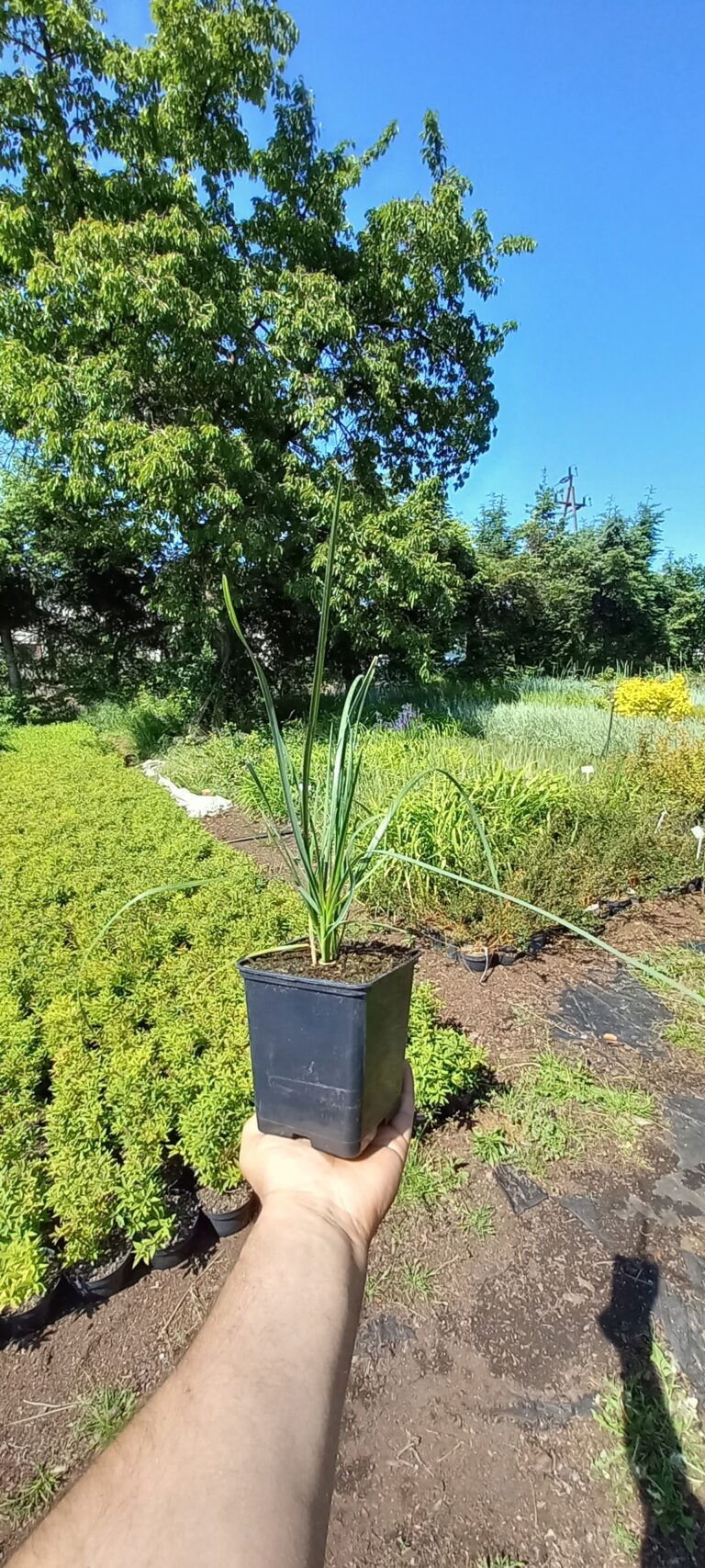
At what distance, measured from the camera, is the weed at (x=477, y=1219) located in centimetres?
171

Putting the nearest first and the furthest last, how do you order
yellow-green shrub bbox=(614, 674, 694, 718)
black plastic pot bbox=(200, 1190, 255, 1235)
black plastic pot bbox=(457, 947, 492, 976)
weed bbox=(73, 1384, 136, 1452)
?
weed bbox=(73, 1384, 136, 1452), black plastic pot bbox=(200, 1190, 255, 1235), black plastic pot bbox=(457, 947, 492, 976), yellow-green shrub bbox=(614, 674, 694, 718)

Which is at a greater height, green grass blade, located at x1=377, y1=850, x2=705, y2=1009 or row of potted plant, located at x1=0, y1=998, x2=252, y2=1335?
green grass blade, located at x1=377, y1=850, x2=705, y2=1009

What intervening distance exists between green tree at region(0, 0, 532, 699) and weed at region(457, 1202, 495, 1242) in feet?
21.9

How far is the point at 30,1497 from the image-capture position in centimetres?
121

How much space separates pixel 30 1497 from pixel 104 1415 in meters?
0.16

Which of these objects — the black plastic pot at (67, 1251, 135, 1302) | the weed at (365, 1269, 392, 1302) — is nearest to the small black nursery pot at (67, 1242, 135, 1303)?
the black plastic pot at (67, 1251, 135, 1302)

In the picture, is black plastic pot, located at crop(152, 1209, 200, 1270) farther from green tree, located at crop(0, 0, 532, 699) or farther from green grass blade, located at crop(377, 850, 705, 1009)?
green tree, located at crop(0, 0, 532, 699)

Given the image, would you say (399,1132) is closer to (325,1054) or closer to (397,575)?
(325,1054)

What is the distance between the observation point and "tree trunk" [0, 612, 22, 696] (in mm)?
12805

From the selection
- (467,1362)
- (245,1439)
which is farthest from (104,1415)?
(245,1439)

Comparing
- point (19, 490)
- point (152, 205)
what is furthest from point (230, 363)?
point (19, 490)

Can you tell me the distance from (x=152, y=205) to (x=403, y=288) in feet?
9.86

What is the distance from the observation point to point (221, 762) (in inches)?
299

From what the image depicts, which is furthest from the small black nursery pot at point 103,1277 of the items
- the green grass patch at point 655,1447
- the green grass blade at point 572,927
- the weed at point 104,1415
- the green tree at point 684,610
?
the green tree at point 684,610
